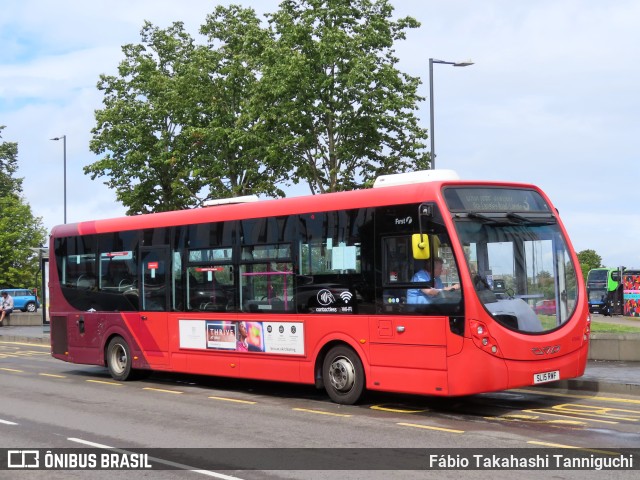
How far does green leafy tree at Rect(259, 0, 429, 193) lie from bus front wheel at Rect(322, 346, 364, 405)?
71.4ft

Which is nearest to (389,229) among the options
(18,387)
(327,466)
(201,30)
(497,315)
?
(497,315)

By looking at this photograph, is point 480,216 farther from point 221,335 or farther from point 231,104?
point 231,104

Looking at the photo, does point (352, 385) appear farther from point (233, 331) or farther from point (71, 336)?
point (71, 336)

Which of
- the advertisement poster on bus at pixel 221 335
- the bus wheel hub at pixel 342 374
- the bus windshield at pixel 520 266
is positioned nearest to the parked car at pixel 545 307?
the bus windshield at pixel 520 266

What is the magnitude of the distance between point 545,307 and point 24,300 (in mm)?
57832

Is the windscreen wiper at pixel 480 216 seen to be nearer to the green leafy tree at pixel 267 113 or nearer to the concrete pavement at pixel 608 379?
the concrete pavement at pixel 608 379

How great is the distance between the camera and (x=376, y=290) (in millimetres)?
12844

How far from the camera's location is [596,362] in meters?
17.3

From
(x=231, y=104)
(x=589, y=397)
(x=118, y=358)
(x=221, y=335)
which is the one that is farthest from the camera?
(x=231, y=104)

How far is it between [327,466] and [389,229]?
481 centimetres

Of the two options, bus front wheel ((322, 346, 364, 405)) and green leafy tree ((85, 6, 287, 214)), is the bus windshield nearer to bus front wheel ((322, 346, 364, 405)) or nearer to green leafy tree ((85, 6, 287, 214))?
bus front wheel ((322, 346, 364, 405))

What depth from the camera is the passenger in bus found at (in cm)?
1198

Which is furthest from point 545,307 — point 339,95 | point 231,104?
point 231,104

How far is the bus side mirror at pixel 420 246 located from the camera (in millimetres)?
11930
